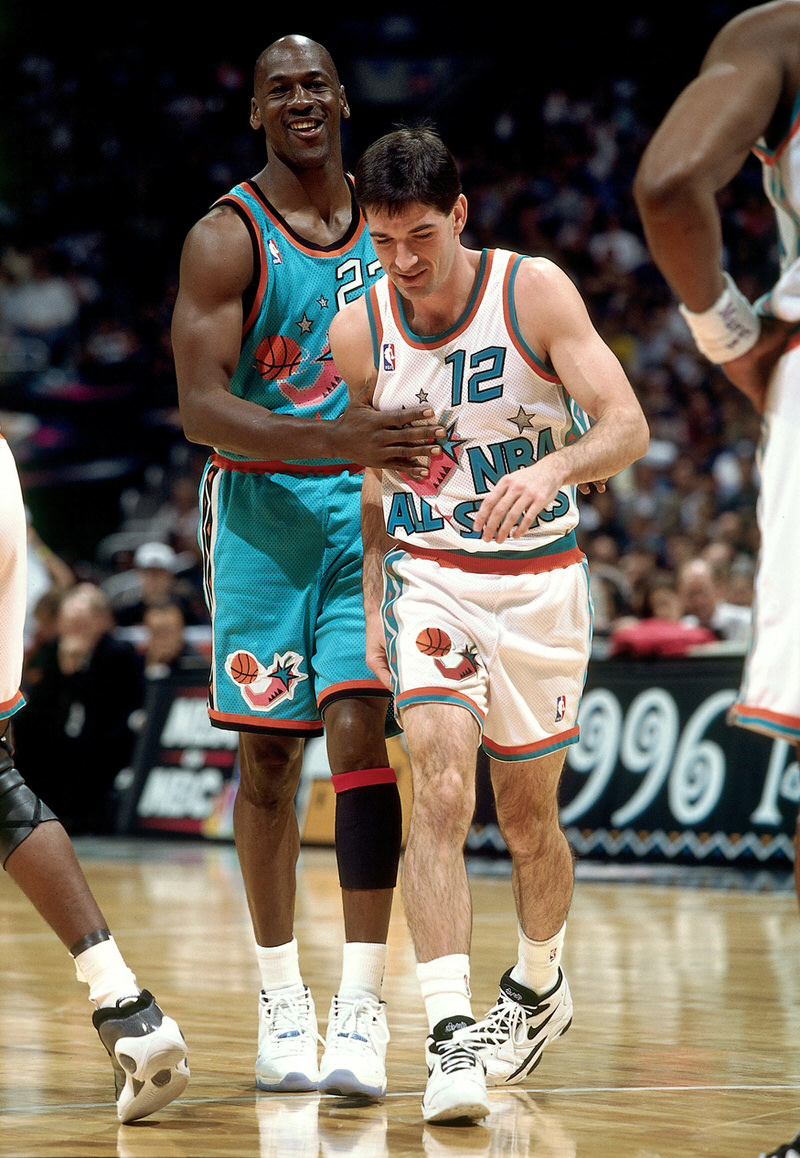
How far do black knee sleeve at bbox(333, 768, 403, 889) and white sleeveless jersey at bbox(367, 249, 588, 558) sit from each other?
2.08 ft

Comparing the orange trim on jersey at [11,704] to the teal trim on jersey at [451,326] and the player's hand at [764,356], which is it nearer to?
the teal trim on jersey at [451,326]

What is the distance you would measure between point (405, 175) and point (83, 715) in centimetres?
918

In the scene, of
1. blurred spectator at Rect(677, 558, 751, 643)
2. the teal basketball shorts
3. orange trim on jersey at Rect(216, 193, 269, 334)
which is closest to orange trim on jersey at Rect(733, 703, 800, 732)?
the teal basketball shorts

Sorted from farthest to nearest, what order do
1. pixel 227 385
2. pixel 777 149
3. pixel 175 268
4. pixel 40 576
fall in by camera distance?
pixel 175 268 → pixel 40 576 → pixel 227 385 → pixel 777 149

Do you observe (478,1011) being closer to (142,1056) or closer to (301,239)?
(142,1056)

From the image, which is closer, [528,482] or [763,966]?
[528,482]

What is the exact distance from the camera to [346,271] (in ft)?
15.0

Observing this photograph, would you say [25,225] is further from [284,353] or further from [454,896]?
[454,896]

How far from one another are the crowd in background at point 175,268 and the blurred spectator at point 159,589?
0.07m

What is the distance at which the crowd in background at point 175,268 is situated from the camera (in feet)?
50.2

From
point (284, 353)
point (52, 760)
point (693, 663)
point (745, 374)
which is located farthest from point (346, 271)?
point (52, 760)

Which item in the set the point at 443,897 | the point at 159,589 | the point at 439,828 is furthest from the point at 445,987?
the point at 159,589

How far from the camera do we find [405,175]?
12.2ft

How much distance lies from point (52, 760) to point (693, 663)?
5.22 metres
